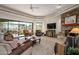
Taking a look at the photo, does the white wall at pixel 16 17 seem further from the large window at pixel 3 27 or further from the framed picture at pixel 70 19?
the framed picture at pixel 70 19

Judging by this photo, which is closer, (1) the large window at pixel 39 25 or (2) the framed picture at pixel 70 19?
(1) the large window at pixel 39 25

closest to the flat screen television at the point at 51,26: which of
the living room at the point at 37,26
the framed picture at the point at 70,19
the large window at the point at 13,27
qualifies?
the living room at the point at 37,26

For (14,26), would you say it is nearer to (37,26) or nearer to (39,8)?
(37,26)

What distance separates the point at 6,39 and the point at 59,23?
65.7 inches

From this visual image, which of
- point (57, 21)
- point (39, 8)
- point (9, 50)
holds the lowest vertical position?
point (9, 50)

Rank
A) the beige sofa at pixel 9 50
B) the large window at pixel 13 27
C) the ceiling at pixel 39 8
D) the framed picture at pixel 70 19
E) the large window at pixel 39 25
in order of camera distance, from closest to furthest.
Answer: the beige sofa at pixel 9 50, the ceiling at pixel 39 8, the large window at pixel 13 27, the large window at pixel 39 25, the framed picture at pixel 70 19

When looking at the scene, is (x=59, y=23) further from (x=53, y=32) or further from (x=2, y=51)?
(x=2, y=51)

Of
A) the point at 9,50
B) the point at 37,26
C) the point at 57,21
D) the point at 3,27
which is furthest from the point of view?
the point at 57,21

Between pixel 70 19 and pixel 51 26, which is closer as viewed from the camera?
pixel 51 26

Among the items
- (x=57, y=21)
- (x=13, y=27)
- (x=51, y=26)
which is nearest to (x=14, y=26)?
(x=13, y=27)

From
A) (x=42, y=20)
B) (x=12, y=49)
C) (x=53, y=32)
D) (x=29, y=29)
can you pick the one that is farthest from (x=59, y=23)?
(x=12, y=49)

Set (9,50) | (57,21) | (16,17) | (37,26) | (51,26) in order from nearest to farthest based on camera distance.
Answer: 1. (9,50)
2. (16,17)
3. (37,26)
4. (51,26)
5. (57,21)

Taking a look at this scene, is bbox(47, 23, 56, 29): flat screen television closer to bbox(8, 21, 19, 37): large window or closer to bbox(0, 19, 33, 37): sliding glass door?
bbox(0, 19, 33, 37): sliding glass door

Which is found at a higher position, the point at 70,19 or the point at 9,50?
the point at 70,19
